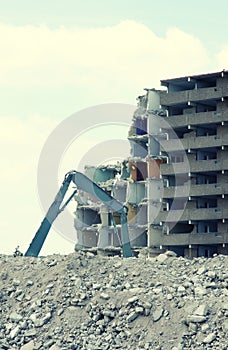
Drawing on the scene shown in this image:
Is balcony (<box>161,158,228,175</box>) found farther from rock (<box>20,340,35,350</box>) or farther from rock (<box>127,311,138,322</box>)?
rock (<box>20,340,35,350</box>)

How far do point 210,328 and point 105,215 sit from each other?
5162 cm

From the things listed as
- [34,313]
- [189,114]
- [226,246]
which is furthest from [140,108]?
[34,313]

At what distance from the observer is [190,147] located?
94.8 m

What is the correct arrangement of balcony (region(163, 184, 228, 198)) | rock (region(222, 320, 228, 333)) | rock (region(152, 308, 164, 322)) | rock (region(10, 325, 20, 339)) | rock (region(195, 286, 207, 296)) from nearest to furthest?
1. rock (region(222, 320, 228, 333))
2. rock (region(152, 308, 164, 322))
3. rock (region(10, 325, 20, 339))
4. rock (region(195, 286, 207, 296))
5. balcony (region(163, 184, 228, 198))

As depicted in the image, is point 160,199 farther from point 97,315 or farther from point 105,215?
point 97,315

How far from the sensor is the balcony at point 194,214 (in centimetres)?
9281

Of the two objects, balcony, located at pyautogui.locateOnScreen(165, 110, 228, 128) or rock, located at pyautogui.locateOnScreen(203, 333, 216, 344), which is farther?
balcony, located at pyautogui.locateOnScreen(165, 110, 228, 128)

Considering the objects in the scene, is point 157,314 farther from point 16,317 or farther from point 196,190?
point 196,190

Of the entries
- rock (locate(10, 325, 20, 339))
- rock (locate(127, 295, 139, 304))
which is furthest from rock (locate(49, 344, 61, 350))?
rock (locate(127, 295, 139, 304))

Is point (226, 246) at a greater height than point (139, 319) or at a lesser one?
greater

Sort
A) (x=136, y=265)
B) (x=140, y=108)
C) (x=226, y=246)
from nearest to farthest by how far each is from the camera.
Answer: (x=136, y=265) → (x=226, y=246) → (x=140, y=108)

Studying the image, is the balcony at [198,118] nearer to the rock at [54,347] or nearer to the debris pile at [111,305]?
the debris pile at [111,305]

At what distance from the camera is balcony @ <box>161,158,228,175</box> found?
93062 mm

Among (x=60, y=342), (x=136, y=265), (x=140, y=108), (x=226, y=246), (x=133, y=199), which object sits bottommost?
(x=60, y=342)
